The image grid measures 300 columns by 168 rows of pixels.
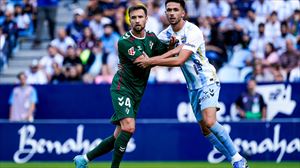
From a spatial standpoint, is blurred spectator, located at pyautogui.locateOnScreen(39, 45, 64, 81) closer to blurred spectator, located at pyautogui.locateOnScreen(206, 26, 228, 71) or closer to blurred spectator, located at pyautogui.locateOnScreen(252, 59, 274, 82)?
blurred spectator, located at pyautogui.locateOnScreen(206, 26, 228, 71)

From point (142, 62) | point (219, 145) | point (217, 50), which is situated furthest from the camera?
point (217, 50)

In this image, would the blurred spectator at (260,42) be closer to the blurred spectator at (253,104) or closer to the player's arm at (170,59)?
the blurred spectator at (253,104)

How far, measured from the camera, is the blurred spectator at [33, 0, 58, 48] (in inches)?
960

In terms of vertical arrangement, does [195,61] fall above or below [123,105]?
above

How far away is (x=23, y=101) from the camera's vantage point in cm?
2117

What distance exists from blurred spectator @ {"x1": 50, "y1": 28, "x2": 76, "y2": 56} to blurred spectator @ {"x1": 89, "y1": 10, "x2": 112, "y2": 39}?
650 millimetres

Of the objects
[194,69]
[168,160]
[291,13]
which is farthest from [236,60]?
[194,69]

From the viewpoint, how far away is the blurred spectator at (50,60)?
2256 cm

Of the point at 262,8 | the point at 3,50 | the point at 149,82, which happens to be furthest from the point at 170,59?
the point at 3,50

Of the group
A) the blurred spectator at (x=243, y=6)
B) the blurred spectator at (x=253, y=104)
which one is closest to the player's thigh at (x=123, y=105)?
the blurred spectator at (x=253, y=104)

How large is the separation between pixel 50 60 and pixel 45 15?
2181 millimetres

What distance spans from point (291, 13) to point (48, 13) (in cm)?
664

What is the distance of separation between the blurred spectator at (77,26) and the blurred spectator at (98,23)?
189 millimetres

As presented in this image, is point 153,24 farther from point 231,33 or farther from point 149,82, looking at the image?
point 231,33
